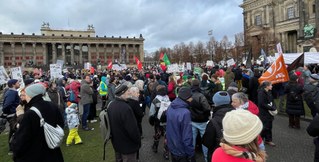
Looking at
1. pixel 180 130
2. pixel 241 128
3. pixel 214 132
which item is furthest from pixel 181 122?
pixel 241 128

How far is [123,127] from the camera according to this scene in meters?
4.20

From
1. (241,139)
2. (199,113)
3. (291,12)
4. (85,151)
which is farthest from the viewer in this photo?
(291,12)

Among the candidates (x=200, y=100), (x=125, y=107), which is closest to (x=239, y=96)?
(x=200, y=100)

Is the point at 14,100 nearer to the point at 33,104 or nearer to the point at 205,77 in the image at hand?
the point at 33,104

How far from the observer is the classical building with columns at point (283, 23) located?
158ft

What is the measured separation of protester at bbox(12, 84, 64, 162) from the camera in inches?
140

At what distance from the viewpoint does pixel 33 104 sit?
3770 mm

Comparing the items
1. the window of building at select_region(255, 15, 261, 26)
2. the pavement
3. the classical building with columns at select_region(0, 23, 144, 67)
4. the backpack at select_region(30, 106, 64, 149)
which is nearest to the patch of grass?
the pavement

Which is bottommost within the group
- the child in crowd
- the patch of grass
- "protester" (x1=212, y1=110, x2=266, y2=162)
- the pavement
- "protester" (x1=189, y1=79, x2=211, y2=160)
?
the patch of grass

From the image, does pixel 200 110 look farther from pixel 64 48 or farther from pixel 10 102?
Answer: pixel 64 48

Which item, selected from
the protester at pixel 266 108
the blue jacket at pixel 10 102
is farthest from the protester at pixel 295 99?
the blue jacket at pixel 10 102

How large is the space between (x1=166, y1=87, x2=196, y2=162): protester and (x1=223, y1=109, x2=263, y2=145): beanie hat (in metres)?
2.10

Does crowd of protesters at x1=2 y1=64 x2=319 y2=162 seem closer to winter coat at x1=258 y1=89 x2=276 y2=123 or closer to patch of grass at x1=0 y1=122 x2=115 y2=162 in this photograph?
winter coat at x1=258 y1=89 x2=276 y2=123

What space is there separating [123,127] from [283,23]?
61467 mm
